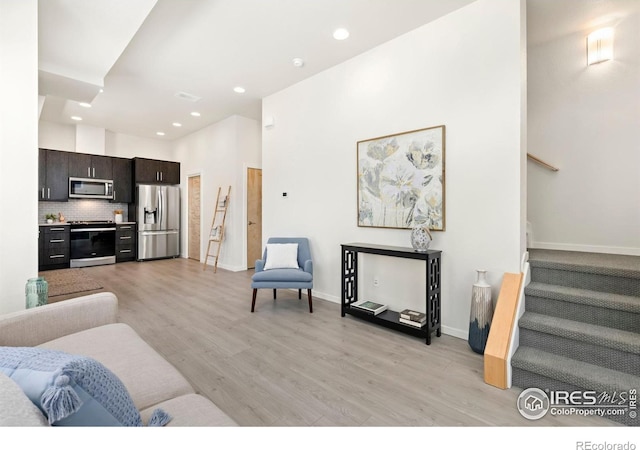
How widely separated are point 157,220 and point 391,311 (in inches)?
234

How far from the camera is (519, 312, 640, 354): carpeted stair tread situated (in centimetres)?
182

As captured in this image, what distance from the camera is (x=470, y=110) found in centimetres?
263

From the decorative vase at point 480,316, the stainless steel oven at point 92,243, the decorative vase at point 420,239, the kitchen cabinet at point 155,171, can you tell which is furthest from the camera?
the kitchen cabinet at point 155,171

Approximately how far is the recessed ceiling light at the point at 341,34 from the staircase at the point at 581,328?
2.87 metres

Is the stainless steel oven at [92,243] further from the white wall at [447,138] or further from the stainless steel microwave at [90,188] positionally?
the white wall at [447,138]

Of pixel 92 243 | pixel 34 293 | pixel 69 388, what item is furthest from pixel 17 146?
pixel 92 243

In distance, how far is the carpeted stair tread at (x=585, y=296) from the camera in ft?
6.51

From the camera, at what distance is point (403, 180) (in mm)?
3047

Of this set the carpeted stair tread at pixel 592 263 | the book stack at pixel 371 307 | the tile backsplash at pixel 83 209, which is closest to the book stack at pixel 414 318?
the book stack at pixel 371 307

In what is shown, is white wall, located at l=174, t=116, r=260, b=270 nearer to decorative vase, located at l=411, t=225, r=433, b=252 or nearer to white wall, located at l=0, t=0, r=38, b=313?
white wall, located at l=0, t=0, r=38, b=313

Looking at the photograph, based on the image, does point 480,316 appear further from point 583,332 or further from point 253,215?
point 253,215

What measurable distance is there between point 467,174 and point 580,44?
6.98 ft

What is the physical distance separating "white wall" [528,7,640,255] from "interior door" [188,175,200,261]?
20.9 feet
